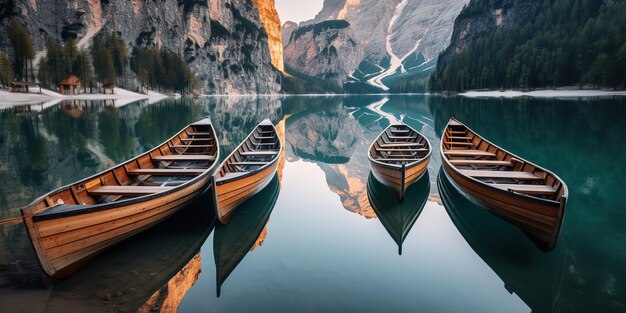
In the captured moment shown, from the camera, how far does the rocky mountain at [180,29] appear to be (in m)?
91.7

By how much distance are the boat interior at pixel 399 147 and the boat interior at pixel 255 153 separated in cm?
502

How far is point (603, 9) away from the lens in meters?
96.5

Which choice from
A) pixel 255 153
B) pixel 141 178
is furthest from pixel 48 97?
pixel 141 178

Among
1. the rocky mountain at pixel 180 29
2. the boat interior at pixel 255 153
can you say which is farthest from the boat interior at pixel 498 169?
the rocky mountain at pixel 180 29

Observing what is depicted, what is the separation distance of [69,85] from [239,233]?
86646mm

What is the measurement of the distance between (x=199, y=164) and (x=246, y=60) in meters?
182

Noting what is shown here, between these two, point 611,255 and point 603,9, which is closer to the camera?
point 611,255

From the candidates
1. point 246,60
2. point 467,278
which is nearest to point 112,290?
point 467,278

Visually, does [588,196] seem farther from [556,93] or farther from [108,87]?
[108,87]

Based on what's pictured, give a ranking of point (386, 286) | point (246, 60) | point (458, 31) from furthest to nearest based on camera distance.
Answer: point (246, 60)
point (458, 31)
point (386, 286)

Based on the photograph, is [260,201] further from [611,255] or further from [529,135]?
[529,135]

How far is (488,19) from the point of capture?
460ft

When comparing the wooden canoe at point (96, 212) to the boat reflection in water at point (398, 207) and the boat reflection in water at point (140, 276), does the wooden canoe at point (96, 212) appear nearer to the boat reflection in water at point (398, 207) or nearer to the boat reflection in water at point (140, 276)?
the boat reflection in water at point (140, 276)

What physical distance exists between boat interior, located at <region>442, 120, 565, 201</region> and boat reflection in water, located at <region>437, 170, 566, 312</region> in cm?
122
